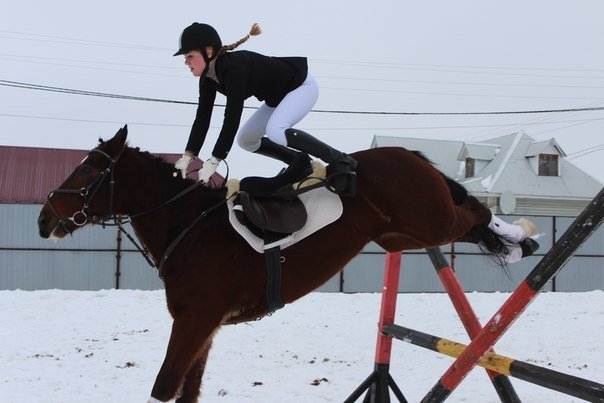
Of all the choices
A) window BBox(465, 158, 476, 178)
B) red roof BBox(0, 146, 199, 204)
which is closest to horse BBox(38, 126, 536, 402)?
red roof BBox(0, 146, 199, 204)

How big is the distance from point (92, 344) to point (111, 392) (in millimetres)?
2687

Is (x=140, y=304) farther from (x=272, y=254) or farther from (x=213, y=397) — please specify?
(x=272, y=254)

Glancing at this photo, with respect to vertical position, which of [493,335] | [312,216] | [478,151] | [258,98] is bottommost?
[493,335]

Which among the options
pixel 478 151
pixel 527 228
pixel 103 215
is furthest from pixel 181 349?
pixel 478 151

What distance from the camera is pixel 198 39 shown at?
3.54 metres

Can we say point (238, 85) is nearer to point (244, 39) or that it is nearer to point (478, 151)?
point (244, 39)

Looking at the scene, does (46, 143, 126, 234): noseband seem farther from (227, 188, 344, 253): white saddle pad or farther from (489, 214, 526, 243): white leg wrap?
(489, 214, 526, 243): white leg wrap

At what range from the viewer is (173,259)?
3488 mm

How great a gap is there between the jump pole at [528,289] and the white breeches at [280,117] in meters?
1.63

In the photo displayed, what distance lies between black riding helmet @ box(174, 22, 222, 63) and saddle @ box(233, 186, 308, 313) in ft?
3.04

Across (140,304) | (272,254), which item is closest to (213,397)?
(272,254)

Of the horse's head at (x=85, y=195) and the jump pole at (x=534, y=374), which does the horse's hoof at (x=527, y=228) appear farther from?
the horse's head at (x=85, y=195)

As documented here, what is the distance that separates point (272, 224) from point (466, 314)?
1731 millimetres

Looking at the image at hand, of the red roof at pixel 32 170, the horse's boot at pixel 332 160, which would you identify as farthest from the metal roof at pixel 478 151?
the horse's boot at pixel 332 160
